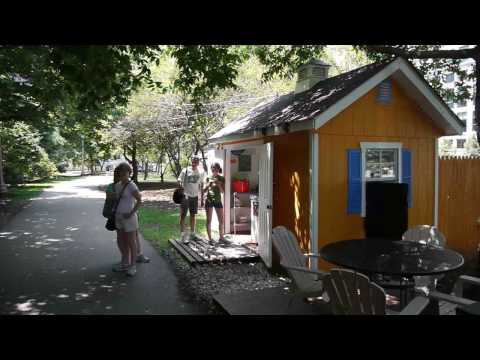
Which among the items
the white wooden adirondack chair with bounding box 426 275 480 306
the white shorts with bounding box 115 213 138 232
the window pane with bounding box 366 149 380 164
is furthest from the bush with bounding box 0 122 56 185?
the white wooden adirondack chair with bounding box 426 275 480 306

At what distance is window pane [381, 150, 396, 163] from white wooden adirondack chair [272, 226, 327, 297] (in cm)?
299

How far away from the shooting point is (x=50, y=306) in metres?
5.23

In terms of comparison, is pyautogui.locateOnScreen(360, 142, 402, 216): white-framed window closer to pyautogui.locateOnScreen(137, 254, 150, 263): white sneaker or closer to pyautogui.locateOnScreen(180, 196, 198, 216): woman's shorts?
pyautogui.locateOnScreen(180, 196, 198, 216): woman's shorts

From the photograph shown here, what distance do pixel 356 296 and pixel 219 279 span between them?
352 centimetres

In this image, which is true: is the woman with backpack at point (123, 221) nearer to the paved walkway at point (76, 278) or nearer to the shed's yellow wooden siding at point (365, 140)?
the paved walkway at point (76, 278)

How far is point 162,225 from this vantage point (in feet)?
39.3

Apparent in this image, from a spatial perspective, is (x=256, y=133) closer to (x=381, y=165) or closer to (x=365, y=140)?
(x=365, y=140)

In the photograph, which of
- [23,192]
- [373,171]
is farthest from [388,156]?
[23,192]

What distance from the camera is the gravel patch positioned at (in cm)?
598

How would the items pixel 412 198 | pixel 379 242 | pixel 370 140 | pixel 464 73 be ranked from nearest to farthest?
1. pixel 379 242
2. pixel 370 140
3. pixel 412 198
4. pixel 464 73
